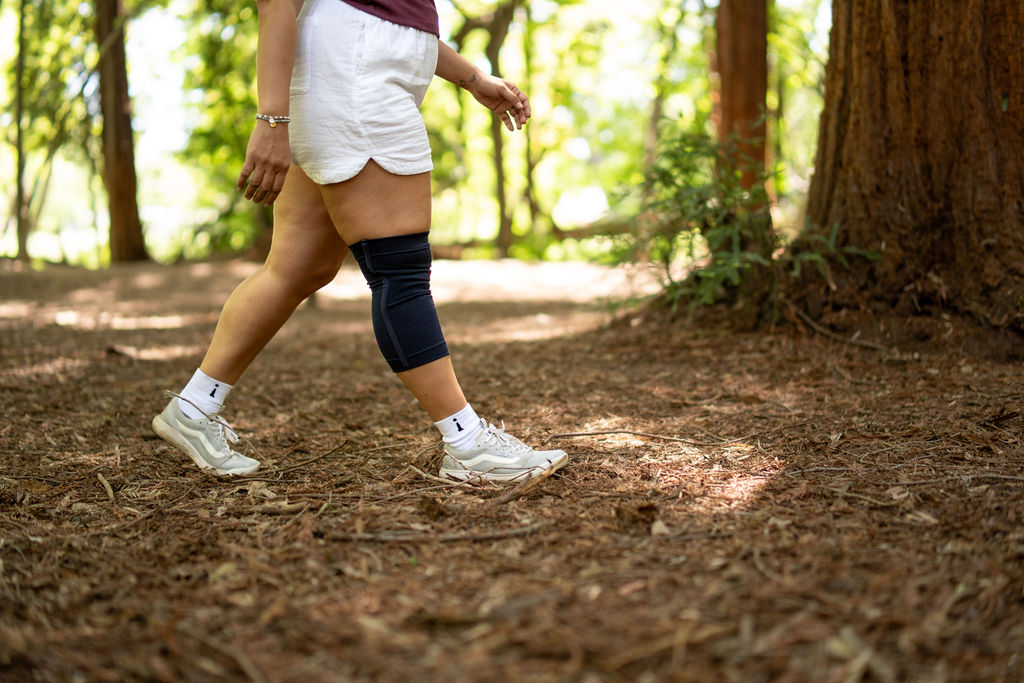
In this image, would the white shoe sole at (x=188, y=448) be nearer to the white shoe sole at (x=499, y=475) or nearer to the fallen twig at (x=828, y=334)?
the white shoe sole at (x=499, y=475)

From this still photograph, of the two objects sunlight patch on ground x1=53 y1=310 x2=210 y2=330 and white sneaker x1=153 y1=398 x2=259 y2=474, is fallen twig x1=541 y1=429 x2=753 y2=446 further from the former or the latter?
sunlight patch on ground x1=53 y1=310 x2=210 y2=330

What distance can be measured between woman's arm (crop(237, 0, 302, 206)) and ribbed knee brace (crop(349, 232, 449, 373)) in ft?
0.98

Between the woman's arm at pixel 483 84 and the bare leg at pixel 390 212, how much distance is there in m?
0.44

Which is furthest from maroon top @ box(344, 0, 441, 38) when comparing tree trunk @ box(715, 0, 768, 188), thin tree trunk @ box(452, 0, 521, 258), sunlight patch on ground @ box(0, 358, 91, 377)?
thin tree trunk @ box(452, 0, 521, 258)

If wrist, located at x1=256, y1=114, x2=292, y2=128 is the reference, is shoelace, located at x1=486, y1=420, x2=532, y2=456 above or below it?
below

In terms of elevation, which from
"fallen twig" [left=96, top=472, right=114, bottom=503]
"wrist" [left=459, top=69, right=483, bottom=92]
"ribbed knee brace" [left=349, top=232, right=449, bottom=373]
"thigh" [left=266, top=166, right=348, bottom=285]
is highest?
"wrist" [left=459, top=69, right=483, bottom=92]

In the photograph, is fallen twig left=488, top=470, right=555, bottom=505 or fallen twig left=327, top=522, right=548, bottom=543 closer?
fallen twig left=327, top=522, right=548, bottom=543

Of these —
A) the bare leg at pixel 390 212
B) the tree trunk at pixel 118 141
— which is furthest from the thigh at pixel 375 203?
the tree trunk at pixel 118 141

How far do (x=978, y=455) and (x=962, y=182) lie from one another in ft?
5.77

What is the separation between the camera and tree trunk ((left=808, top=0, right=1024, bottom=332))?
133 inches

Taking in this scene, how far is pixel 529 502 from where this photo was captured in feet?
6.56

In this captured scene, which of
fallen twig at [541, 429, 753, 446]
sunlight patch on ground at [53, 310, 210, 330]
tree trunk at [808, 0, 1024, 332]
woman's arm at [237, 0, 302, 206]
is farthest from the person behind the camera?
sunlight patch on ground at [53, 310, 210, 330]

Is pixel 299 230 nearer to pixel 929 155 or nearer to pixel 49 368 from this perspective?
pixel 49 368

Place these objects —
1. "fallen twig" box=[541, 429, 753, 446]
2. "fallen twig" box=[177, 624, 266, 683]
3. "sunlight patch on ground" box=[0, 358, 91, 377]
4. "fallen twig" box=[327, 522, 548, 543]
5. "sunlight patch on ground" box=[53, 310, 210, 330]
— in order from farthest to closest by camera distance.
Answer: "sunlight patch on ground" box=[53, 310, 210, 330], "sunlight patch on ground" box=[0, 358, 91, 377], "fallen twig" box=[541, 429, 753, 446], "fallen twig" box=[327, 522, 548, 543], "fallen twig" box=[177, 624, 266, 683]
